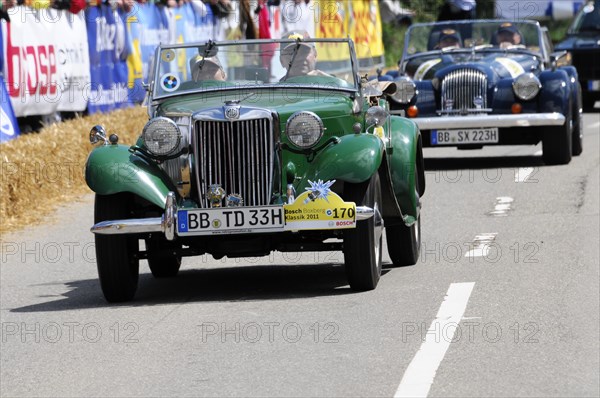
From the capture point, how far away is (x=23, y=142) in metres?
14.6

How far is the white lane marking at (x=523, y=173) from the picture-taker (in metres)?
15.1

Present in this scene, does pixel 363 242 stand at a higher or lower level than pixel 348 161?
lower

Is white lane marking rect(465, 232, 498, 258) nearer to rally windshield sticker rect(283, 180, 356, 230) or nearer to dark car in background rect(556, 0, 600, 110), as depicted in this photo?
rally windshield sticker rect(283, 180, 356, 230)

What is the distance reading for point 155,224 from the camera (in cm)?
832

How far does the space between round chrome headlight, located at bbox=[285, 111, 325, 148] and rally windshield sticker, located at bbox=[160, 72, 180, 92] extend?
1420 mm

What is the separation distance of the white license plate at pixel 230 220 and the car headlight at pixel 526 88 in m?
8.36

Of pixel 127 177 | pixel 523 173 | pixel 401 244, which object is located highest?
pixel 127 177

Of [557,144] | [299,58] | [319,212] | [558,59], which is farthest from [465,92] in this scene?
[319,212]

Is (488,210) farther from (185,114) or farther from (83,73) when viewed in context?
(83,73)

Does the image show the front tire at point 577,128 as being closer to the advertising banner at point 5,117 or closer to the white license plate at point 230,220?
the advertising banner at point 5,117

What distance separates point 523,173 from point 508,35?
2.82 metres

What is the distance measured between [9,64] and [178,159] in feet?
23.4

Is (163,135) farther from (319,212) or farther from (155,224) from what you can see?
(319,212)

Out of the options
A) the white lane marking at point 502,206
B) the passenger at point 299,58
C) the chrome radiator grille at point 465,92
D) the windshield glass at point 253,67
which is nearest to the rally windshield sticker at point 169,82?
the windshield glass at point 253,67
